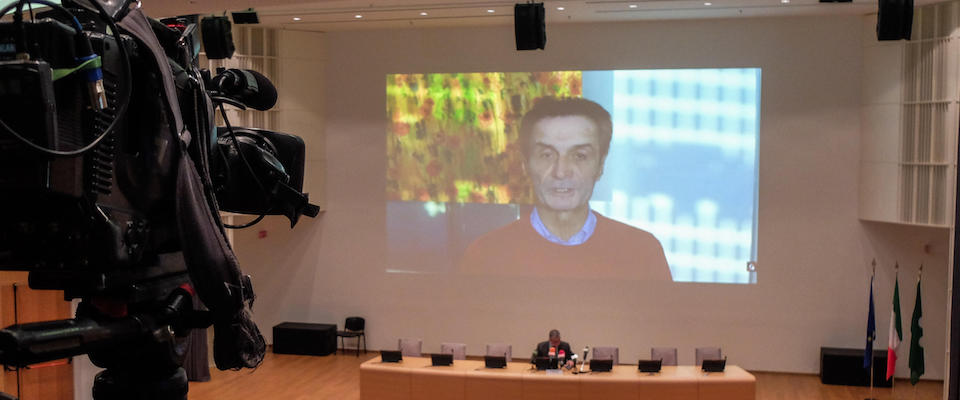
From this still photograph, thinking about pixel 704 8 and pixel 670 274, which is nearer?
pixel 704 8

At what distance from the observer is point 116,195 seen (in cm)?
151

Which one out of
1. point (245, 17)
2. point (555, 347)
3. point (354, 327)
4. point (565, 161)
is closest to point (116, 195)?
point (555, 347)

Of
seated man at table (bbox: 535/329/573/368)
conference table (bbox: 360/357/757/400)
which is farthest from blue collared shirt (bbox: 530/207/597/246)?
conference table (bbox: 360/357/757/400)

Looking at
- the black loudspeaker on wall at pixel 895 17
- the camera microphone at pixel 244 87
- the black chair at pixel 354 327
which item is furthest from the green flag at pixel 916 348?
the camera microphone at pixel 244 87

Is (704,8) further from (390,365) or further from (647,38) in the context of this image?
(390,365)

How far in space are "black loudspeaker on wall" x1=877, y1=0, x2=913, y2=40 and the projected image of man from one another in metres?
4.16

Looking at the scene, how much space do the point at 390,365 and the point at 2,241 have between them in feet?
29.9

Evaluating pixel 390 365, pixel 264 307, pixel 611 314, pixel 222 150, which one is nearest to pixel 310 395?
pixel 390 365

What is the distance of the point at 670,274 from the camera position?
1261 centimetres

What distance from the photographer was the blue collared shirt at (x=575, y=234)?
41.8 feet

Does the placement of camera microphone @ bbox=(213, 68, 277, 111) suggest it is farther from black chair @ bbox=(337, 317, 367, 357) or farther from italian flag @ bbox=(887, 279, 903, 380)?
black chair @ bbox=(337, 317, 367, 357)

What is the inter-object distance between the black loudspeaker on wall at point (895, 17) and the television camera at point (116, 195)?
8.88 meters

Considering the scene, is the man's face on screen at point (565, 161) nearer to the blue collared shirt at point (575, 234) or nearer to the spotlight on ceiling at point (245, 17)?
the blue collared shirt at point (575, 234)

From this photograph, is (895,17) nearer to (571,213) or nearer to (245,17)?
(571,213)
